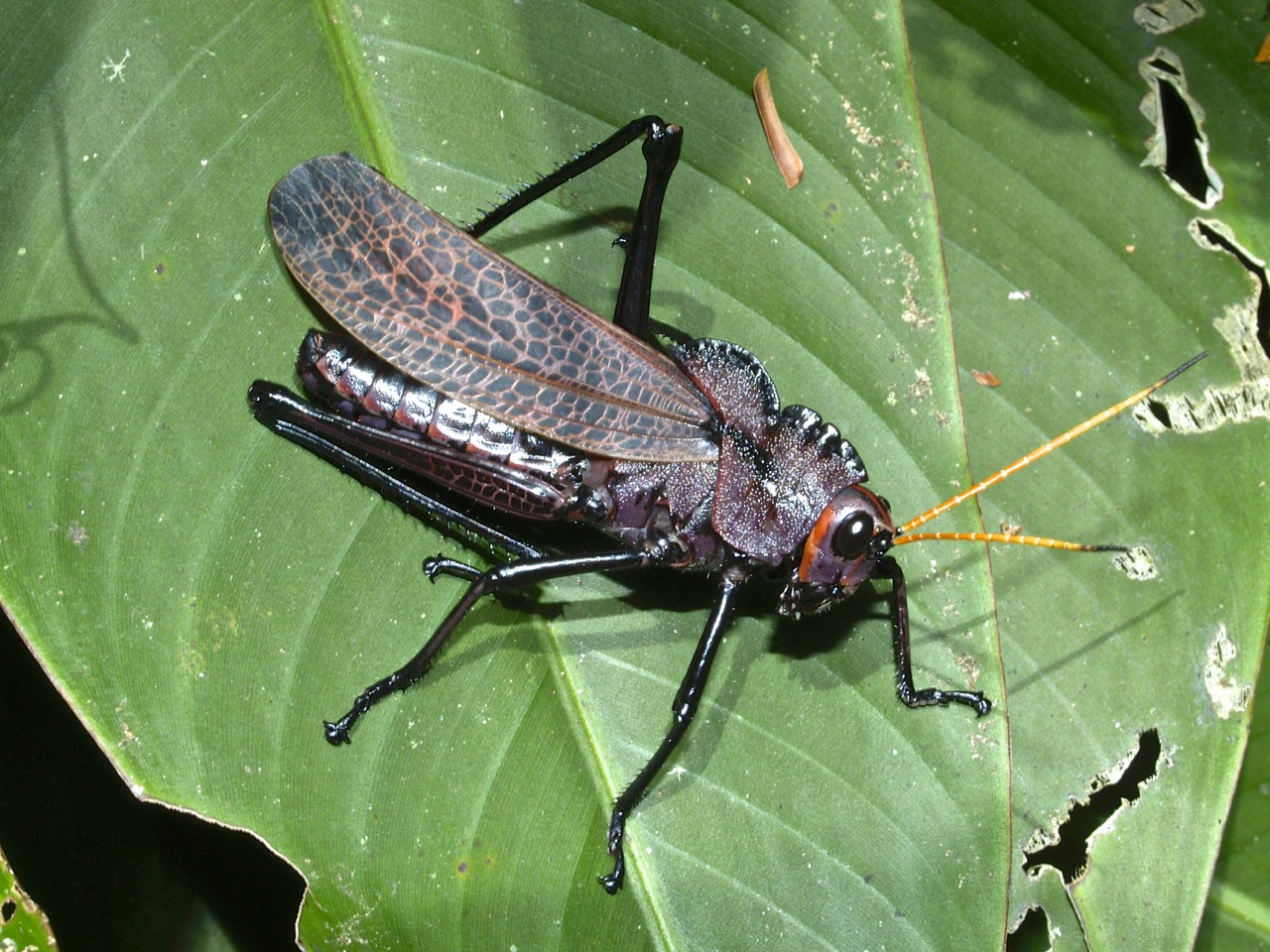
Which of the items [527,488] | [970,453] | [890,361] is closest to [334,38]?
[527,488]

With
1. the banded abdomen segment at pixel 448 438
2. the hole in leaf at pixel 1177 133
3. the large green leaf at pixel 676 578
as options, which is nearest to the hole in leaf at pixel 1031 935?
the large green leaf at pixel 676 578

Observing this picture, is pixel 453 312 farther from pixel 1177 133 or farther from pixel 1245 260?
pixel 1245 260

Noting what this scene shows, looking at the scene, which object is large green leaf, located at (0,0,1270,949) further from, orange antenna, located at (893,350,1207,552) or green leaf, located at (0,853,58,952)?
green leaf, located at (0,853,58,952)

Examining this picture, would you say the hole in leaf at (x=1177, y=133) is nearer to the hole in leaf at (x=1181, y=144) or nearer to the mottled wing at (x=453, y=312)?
the hole in leaf at (x=1181, y=144)

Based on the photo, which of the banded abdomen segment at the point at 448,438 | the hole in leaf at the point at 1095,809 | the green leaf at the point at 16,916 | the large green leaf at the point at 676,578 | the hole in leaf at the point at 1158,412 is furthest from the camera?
the hole in leaf at the point at 1158,412

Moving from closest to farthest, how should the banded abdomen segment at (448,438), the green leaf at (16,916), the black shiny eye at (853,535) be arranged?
the green leaf at (16,916)
the banded abdomen segment at (448,438)
the black shiny eye at (853,535)

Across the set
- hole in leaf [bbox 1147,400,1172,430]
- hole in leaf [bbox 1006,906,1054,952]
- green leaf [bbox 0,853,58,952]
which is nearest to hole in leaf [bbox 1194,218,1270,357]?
hole in leaf [bbox 1147,400,1172,430]
